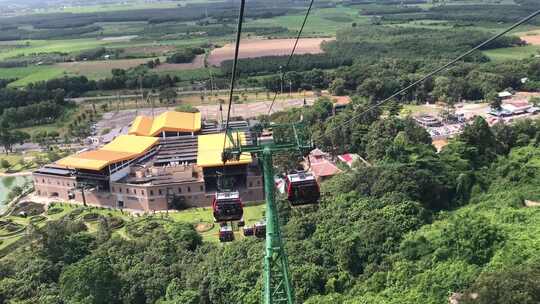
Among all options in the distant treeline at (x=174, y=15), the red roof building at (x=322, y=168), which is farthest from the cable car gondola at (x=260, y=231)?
the distant treeline at (x=174, y=15)

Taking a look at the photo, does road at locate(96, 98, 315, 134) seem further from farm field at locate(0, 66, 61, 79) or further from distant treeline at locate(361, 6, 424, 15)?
distant treeline at locate(361, 6, 424, 15)

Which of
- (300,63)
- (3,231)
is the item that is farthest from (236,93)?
(3,231)

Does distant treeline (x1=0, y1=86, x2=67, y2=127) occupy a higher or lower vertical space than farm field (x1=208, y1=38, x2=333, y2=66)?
lower

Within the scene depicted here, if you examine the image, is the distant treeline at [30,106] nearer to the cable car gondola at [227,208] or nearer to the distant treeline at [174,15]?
the cable car gondola at [227,208]

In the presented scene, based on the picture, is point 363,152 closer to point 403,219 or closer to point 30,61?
point 403,219

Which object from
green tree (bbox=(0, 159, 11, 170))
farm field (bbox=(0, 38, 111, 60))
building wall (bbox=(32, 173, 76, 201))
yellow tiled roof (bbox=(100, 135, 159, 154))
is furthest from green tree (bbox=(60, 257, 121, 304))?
farm field (bbox=(0, 38, 111, 60))

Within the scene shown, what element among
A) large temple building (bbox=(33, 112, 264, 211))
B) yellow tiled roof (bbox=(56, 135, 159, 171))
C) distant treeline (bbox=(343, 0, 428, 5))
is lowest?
large temple building (bbox=(33, 112, 264, 211))

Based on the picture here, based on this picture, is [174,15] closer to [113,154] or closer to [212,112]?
[212,112]
